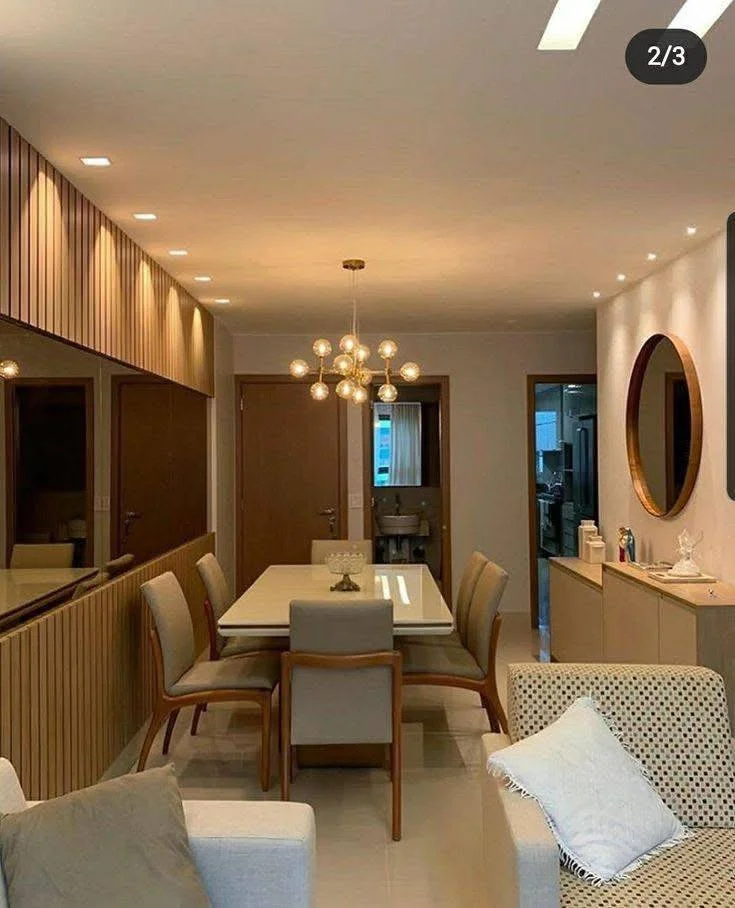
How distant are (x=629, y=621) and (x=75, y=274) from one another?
309 centimetres

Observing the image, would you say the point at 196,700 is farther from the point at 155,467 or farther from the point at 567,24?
the point at 567,24

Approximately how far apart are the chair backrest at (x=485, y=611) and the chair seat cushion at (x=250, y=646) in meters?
0.96

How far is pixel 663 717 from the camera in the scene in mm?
2699

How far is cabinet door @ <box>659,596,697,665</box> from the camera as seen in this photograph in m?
3.88

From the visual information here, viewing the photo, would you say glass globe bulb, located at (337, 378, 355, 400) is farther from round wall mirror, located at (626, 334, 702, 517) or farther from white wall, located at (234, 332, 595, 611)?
white wall, located at (234, 332, 595, 611)

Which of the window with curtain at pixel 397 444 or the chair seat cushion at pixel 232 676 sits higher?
the window with curtain at pixel 397 444

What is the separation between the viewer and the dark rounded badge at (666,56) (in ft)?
8.05

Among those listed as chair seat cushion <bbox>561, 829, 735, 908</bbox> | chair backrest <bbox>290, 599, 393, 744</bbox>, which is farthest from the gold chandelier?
chair seat cushion <bbox>561, 829, 735, 908</bbox>

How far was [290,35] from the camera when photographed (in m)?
2.40

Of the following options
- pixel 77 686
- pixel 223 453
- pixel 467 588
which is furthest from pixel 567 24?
pixel 223 453

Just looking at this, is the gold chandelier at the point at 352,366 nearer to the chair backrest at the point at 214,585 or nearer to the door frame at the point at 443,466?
the chair backrest at the point at 214,585

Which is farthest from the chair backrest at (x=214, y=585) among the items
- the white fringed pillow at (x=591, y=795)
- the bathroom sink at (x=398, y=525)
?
the bathroom sink at (x=398, y=525)

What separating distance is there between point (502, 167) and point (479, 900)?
2.57m

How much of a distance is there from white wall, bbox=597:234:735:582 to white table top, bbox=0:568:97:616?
9.74 ft
